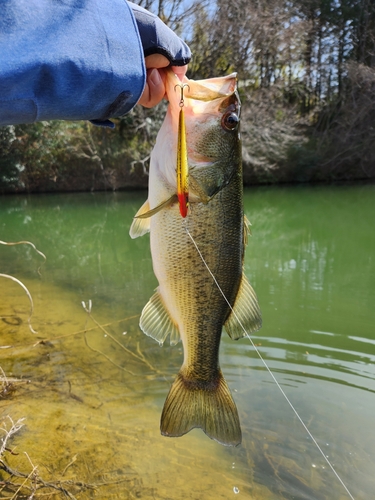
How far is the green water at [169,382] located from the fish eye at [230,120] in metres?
2.53

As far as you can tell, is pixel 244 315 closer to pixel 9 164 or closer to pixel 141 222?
pixel 141 222

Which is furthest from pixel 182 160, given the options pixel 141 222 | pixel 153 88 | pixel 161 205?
pixel 141 222

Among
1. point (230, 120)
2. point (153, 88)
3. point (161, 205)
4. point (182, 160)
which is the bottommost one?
point (161, 205)

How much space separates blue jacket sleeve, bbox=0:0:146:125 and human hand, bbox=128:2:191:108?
0.66 ft

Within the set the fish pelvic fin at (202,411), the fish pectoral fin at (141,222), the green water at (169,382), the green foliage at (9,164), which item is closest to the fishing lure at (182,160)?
the fish pectoral fin at (141,222)

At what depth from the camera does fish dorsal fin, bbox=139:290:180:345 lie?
2244 millimetres

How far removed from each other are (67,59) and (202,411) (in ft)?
5.94

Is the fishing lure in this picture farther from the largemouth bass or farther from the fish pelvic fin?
the fish pelvic fin

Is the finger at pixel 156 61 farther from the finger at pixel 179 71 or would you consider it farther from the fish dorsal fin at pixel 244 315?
the fish dorsal fin at pixel 244 315

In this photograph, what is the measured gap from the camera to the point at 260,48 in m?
21.7

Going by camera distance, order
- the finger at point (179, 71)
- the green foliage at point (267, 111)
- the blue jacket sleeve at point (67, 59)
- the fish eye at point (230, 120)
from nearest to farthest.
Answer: the blue jacket sleeve at point (67, 59)
the finger at point (179, 71)
the fish eye at point (230, 120)
the green foliage at point (267, 111)

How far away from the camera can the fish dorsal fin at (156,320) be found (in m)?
2.24

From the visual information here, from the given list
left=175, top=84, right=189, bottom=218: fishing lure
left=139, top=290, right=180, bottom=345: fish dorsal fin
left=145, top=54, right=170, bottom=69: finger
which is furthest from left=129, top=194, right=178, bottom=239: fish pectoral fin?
left=145, top=54, right=170, bottom=69: finger

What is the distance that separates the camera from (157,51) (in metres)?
1.60
